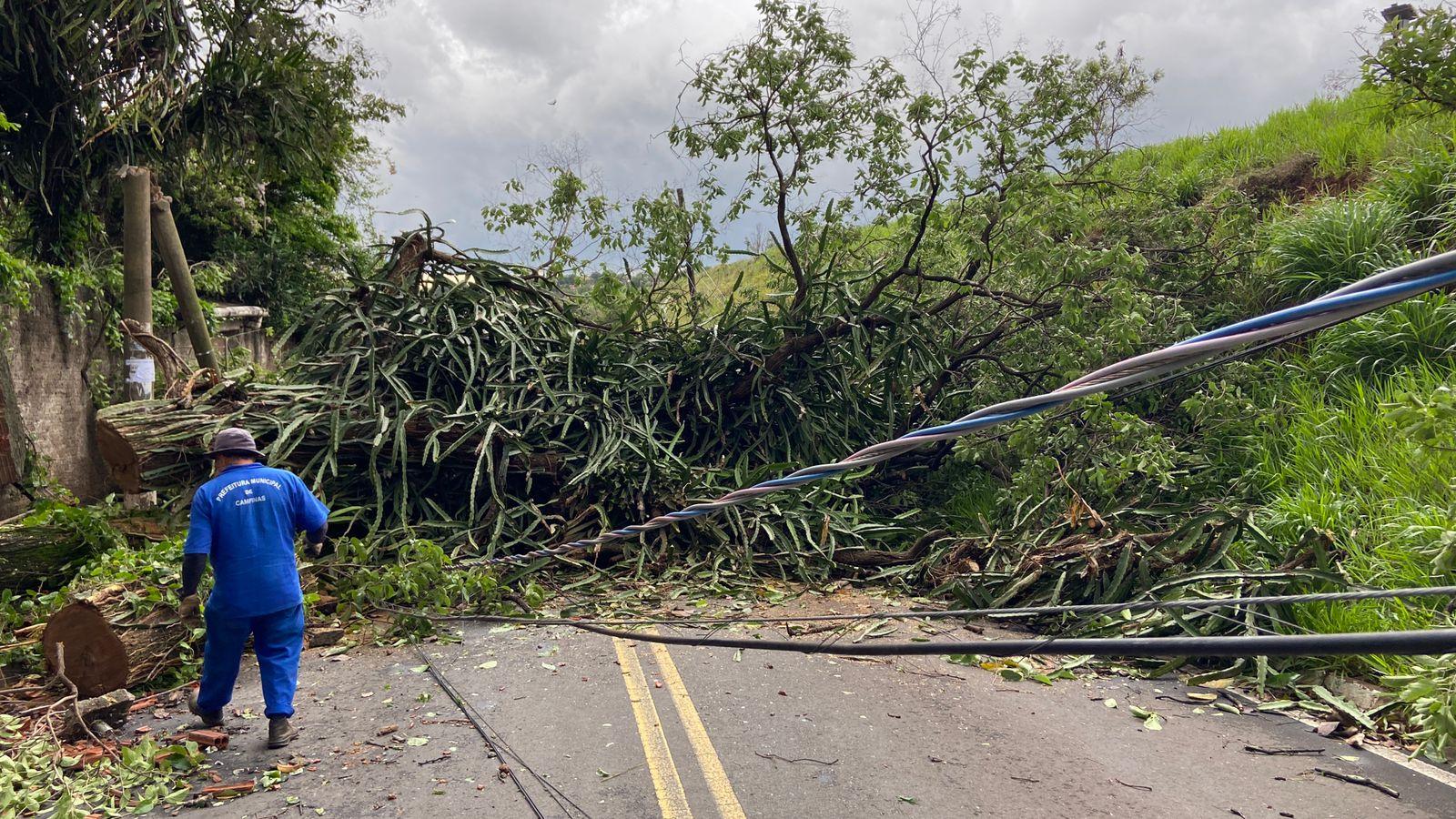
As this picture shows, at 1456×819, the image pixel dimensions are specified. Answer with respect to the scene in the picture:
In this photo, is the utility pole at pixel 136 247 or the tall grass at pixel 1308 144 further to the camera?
the tall grass at pixel 1308 144

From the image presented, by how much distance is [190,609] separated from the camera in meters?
5.56

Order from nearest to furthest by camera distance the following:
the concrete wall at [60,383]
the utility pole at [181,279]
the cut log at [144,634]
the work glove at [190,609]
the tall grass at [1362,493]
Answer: the tall grass at [1362,493], the cut log at [144,634], the work glove at [190,609], the utility pole at [181,279], the concrete wall at [60,383]

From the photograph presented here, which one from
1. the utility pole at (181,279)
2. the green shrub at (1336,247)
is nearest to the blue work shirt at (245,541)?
the utility pole at (181,279)

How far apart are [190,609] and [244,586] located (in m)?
1.29

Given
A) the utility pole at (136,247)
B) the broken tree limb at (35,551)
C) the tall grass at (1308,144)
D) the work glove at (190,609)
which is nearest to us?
the work glove at (190,609)

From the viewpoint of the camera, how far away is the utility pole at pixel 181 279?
8789 millimetres

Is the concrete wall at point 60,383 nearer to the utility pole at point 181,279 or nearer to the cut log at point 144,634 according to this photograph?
the utility pole at point 181,279

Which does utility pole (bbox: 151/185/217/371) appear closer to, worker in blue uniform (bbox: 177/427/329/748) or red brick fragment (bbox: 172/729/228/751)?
worker in blue uniform (bbox: 177/427/329/748)

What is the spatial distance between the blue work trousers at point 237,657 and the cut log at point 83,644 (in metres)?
Answer: 0.78

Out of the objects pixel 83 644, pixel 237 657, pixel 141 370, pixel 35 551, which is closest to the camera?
pixel 237 657

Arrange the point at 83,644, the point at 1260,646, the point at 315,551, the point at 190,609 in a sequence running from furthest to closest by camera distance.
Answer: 1. the point at 315,551
2. the point at 190,609
3. the point at 83,644
4. the point at 1260,646

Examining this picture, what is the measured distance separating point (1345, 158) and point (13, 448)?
16.3 meters

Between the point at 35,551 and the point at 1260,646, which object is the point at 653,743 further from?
the point at 35,551

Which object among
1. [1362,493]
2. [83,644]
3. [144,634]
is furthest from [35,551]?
[1362,493]
